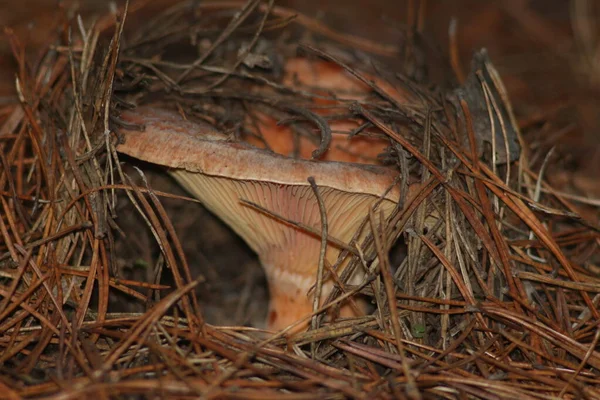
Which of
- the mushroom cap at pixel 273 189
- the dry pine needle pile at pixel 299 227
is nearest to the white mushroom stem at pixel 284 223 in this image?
the mushroom cap at pixel 273 189

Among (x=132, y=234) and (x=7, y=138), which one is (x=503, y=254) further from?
(x=7, y=138)

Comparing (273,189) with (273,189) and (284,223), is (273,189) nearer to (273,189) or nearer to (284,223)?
(273,189)

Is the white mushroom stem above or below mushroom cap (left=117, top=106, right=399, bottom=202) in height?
below

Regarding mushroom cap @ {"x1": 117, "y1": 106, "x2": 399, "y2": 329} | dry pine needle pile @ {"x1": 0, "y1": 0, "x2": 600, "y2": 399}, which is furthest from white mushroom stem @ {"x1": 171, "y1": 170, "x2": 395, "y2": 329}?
dry pine needle pile @ {"x1": 0, "y1": 0, "x2": 600, "y2": 399}

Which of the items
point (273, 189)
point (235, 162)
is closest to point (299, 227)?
point (273, 189)

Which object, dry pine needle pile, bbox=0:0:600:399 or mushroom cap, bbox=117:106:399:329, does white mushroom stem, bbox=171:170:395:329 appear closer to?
mushroom cap, bbox=117:106:399:329

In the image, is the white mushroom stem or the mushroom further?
the white mushroom stem

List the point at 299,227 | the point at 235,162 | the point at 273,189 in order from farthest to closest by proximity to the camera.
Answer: the point at 299,227 < the point at 273,189 < the point at 235,162

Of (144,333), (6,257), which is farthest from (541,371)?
(6,257)
